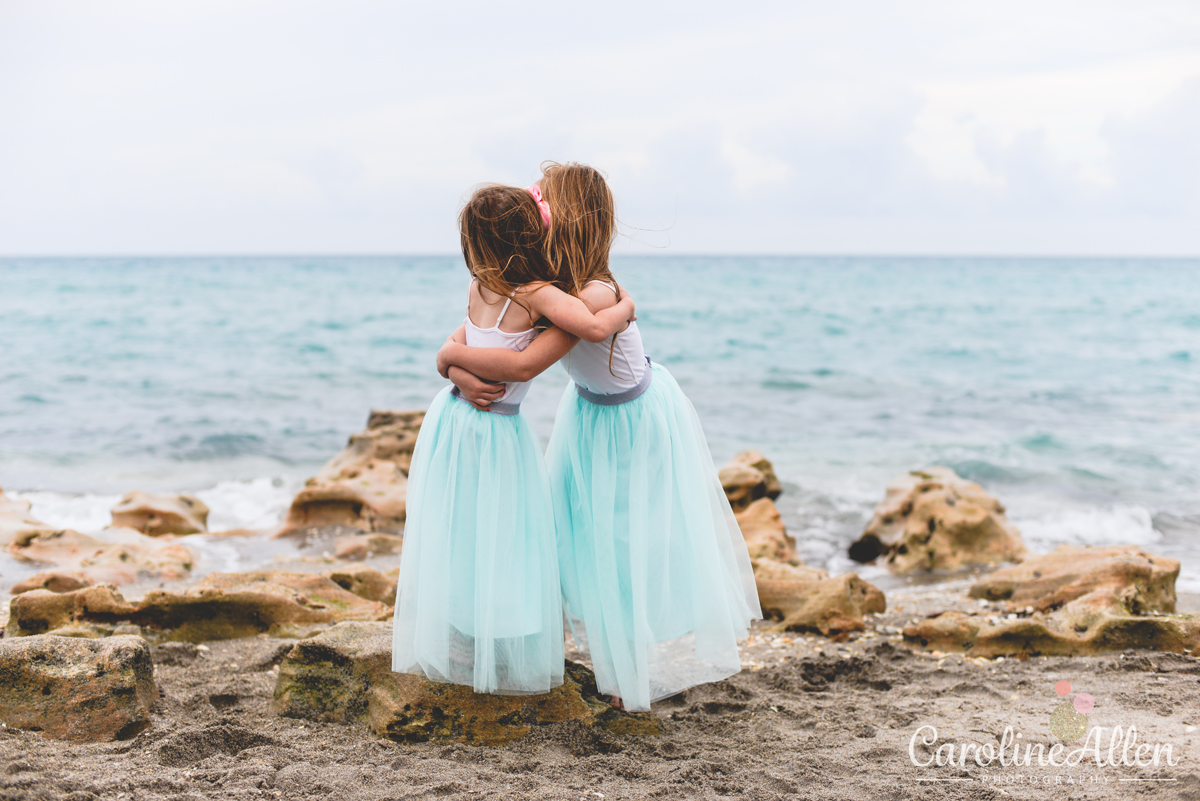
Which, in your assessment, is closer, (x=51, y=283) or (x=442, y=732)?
(x=442, y=732)

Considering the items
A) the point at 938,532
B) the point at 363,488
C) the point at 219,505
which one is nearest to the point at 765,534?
the point at 938,532

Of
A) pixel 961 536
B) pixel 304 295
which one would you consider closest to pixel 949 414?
pixel 961 536

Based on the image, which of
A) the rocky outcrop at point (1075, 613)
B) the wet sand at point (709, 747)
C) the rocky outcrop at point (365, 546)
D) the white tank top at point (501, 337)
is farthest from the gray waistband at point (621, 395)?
the rocky outcrop at point (365, 546)

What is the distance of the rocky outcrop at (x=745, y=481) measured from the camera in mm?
8250

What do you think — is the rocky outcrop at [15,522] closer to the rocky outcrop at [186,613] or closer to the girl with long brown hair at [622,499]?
the rocky outcrop at [186,613]

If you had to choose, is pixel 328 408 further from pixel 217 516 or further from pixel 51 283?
pixel 51 283

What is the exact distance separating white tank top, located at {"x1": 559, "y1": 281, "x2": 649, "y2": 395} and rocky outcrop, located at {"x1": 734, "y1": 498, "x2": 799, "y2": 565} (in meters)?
3.68

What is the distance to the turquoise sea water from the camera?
982 cm

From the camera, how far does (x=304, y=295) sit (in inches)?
1475

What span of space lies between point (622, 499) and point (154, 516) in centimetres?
636

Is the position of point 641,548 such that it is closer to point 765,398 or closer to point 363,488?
point 363,488

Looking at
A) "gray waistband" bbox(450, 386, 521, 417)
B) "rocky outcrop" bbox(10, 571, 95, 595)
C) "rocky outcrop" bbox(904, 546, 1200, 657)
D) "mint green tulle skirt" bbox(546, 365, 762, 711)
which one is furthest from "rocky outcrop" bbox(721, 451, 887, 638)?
"rocky outcrop" bbox(10, 571, 95, 595)

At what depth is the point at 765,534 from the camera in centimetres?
722

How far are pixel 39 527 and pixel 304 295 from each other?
106ft
